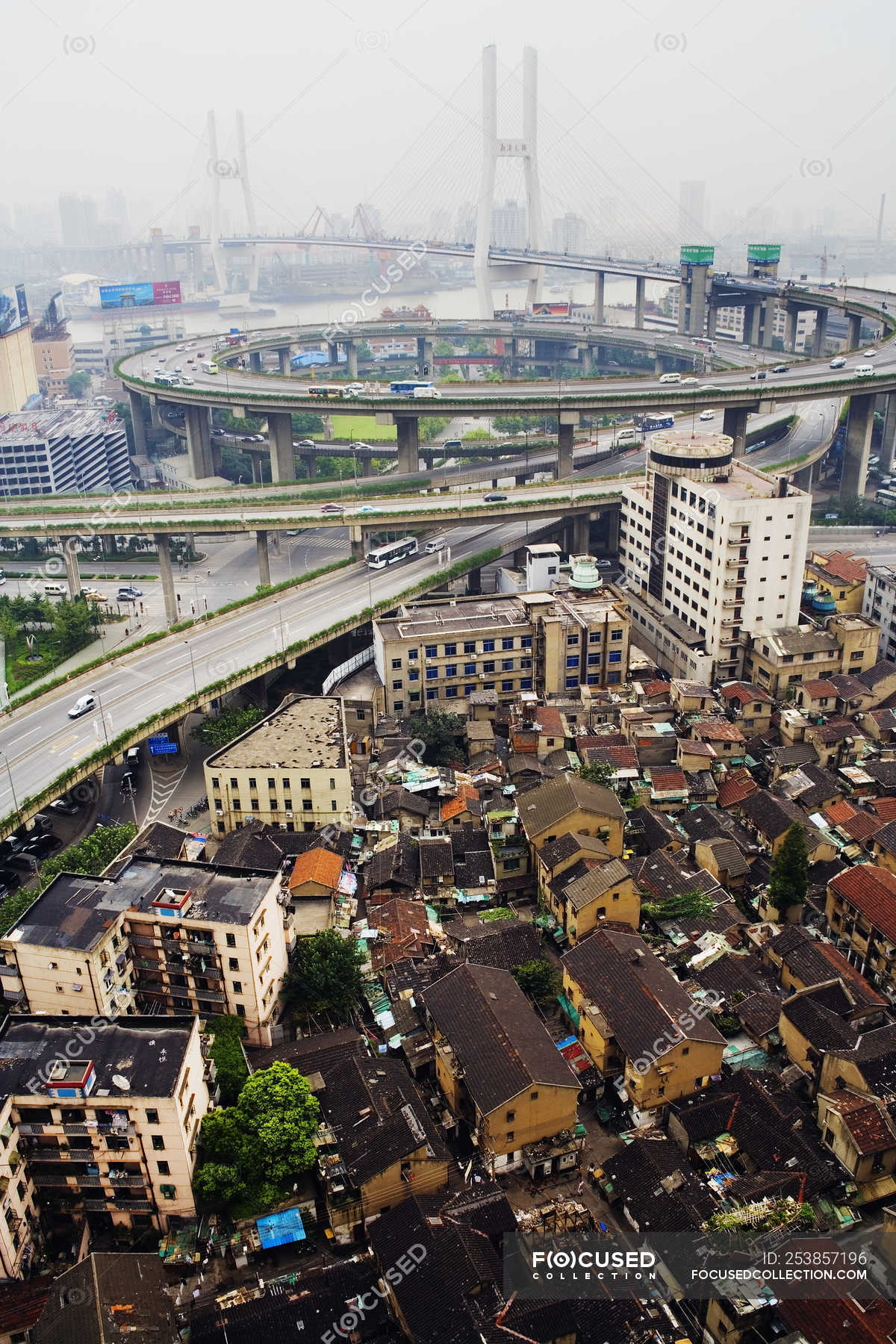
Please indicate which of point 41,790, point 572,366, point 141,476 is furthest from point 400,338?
point 41,790

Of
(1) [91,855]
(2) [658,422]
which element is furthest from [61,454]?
(1) [91,855]

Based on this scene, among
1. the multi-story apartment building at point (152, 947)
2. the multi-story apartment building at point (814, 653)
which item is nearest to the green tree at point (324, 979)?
the multi-story apartment building at point (152, 947)

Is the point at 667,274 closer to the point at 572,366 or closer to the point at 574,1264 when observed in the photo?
the point at 572,366

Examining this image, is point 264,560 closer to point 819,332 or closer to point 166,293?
point 819,332

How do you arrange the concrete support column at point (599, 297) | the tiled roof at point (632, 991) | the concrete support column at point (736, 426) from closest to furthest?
the tiled roof at point (632, 991)
the concrete support column at point (736, 426)
the concrete support column at point (599, 297)

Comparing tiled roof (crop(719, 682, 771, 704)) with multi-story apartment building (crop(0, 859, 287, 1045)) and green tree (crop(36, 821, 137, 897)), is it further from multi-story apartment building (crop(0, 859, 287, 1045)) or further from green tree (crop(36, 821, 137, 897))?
green tree (crop(36, 821, 137, 897))

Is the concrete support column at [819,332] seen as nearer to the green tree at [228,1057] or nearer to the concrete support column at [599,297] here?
the concrete support column at [599,297]
